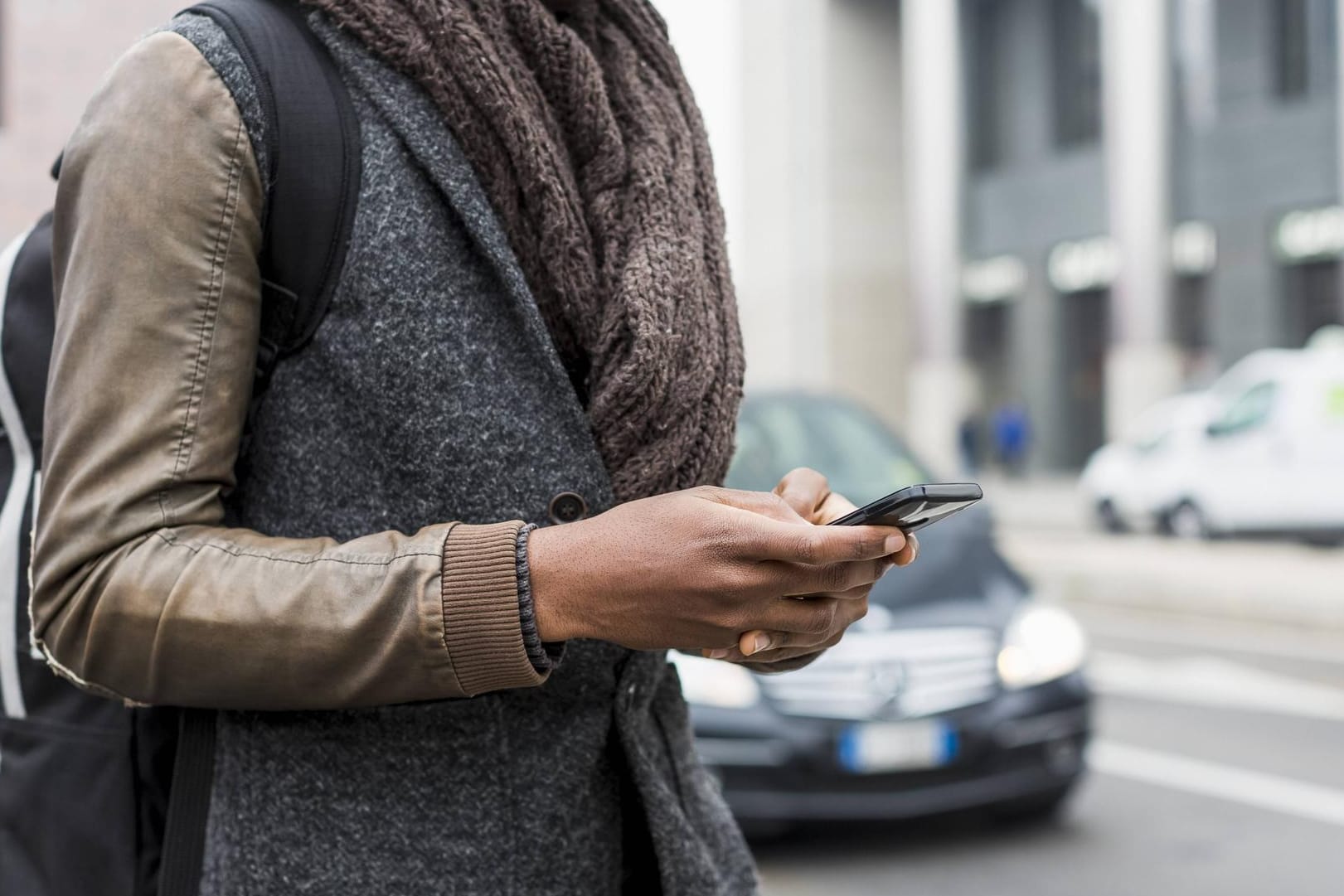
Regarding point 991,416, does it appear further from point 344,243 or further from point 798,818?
point 344,243

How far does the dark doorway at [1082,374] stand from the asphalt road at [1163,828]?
21195 millimetres

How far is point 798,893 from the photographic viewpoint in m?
4.71

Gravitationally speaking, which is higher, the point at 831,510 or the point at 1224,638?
the point at 831,510

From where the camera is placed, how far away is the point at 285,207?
3.87 feet

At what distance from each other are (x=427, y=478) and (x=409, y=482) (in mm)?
18

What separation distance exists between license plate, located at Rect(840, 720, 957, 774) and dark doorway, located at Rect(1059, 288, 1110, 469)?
81.1ft

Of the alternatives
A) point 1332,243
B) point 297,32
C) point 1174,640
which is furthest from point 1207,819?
point 1332,243

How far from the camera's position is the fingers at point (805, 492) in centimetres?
133

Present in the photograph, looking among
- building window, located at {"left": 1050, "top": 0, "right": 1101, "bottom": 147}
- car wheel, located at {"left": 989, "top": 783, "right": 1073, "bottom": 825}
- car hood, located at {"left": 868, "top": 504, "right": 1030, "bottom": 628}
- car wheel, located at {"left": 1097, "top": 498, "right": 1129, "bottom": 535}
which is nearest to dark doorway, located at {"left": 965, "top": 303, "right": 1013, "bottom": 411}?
building window, located at {"left": 1050, "top": 0, "right": 1101, "bottom": 147}

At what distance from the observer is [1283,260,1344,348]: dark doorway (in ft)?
77.7

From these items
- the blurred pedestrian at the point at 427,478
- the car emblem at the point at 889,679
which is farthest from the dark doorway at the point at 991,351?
the blurred pedestrian at the point at 427,478

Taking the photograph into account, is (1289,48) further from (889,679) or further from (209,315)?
(209,315)

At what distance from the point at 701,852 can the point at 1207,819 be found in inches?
Answer: 189

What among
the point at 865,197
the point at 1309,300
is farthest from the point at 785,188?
the point at 1309,300
